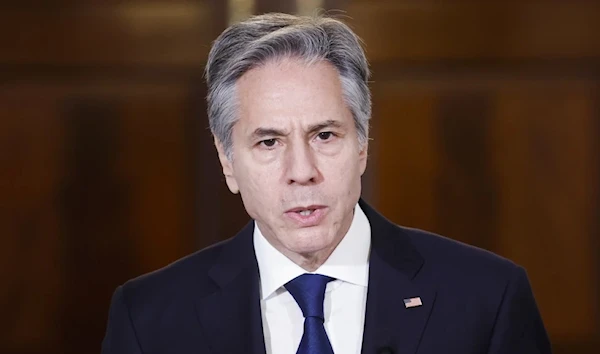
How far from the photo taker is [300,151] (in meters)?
1.94

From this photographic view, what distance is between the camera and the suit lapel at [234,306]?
2.04 metres

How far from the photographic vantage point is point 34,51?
3.34m

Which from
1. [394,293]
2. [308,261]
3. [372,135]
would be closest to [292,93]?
[308,261]

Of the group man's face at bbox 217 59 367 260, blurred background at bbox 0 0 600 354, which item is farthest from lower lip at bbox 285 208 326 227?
blurred background at bbox 0 0 600 354

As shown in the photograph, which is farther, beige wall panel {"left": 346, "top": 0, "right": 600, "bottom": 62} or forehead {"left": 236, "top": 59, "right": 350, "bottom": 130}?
beige wall panel {"left": 346, "top": 0, "right": 600, "bottom": 62}

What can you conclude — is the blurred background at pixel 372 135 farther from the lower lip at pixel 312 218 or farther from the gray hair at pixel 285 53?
the lower lip at pixel 312 218

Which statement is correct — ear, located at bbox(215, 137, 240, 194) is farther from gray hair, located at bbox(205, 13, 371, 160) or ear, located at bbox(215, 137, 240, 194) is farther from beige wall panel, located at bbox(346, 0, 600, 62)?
beige wall panel, located at bbox(346, 0, 600, 62)

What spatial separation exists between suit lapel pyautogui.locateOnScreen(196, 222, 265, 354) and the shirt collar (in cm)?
3

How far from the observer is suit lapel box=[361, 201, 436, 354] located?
1991 mm

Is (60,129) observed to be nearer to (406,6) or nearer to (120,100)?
(120,100)

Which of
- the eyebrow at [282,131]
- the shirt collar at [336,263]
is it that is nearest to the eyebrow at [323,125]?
the eyebrow at [282,131]

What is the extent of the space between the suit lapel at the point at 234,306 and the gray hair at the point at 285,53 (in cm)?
24

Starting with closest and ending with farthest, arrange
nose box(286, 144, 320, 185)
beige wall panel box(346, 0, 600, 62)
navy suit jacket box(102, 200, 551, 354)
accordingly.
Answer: nose box(286, 144, 320, 185)
navy suit jacket box(102, 200, 551, 354)
beige wall panel box(346, 0, 600, 62)

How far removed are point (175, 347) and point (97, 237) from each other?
1380 mm
